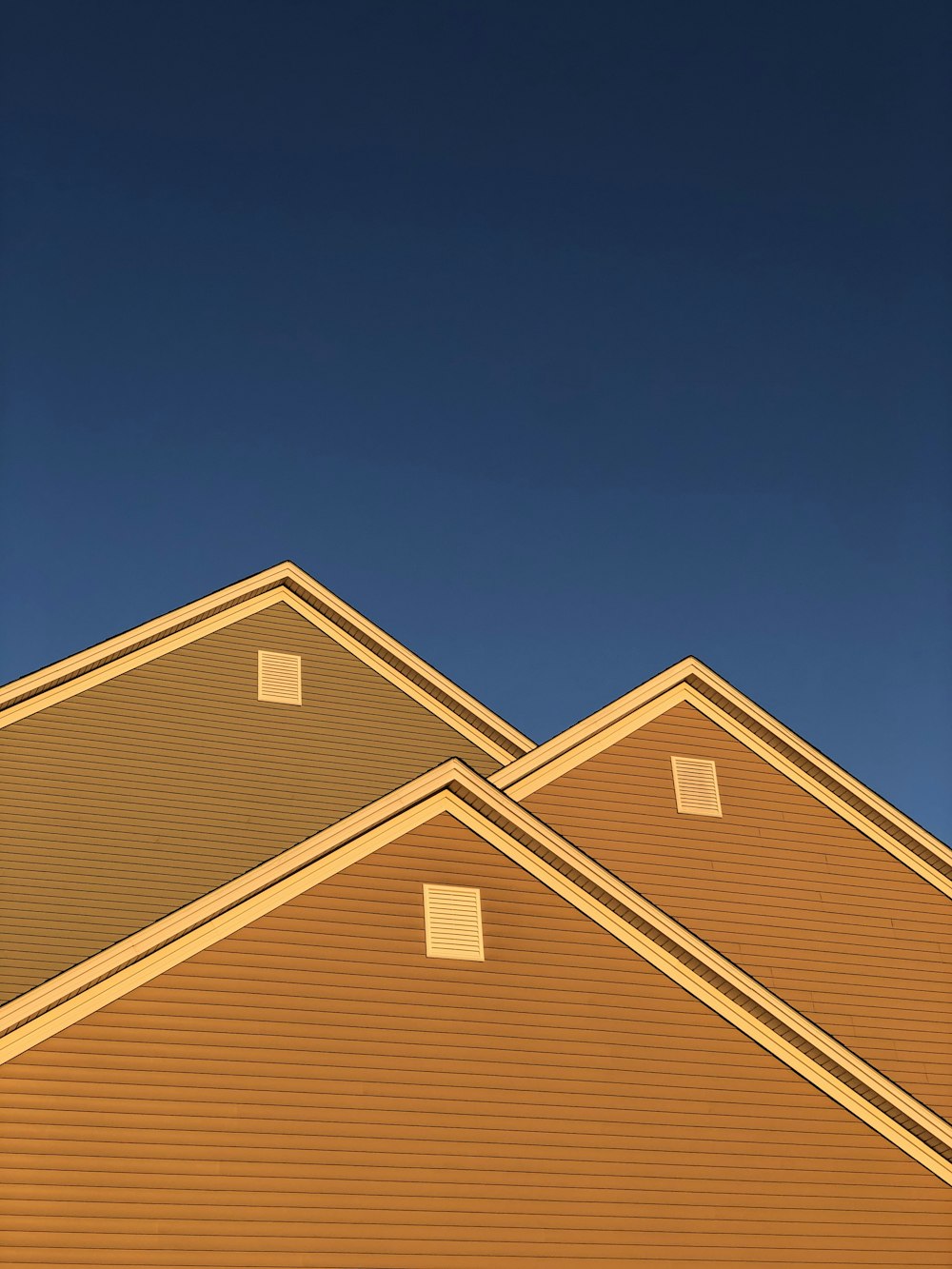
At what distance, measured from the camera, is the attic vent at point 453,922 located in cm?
1418

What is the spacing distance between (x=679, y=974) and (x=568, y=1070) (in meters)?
1.63

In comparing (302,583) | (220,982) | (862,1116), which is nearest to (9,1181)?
(220,982)

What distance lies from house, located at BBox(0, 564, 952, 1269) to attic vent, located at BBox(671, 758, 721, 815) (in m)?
0.58

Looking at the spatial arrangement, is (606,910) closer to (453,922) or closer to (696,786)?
(453,922)

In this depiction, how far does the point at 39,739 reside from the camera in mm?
20266

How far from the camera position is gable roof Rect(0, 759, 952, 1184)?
1400cm

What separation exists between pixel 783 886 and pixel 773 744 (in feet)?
Result: 7.34

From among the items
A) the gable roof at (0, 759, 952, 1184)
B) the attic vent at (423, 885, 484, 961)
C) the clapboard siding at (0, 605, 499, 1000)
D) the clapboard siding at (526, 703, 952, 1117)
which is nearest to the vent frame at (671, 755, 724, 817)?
the clapboard siding at (526, 703, 952, 1117)

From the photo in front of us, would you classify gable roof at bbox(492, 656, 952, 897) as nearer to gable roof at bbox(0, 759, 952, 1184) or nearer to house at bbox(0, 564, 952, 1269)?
house at bbox(0, 564, 952, 1269)

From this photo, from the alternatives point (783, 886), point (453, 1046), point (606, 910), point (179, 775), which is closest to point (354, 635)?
point (179, 775)

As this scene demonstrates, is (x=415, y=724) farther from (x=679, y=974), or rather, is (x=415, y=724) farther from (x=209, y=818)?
(x=679, y=974)

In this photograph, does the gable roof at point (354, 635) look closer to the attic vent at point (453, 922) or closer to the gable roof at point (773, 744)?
the gable roof at point (773, 744)

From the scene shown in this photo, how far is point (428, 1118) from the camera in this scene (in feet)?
43.4

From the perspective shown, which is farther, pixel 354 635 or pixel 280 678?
pixel 354 635
